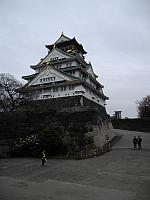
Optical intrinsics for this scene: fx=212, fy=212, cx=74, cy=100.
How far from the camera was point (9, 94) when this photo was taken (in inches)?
1094

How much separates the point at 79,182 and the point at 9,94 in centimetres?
1971

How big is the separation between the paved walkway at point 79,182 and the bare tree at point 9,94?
44.3ft

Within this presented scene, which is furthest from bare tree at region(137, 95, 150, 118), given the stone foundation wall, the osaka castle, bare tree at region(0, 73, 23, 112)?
bare tree at region(0, 73, 23, 112)

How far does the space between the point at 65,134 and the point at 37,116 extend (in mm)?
5994

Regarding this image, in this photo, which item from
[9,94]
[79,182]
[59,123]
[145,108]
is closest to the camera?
[79,182]

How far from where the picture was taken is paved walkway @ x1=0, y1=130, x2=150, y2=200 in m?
8.71

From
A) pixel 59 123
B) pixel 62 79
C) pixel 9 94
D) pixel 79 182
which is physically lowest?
pixel 79 182

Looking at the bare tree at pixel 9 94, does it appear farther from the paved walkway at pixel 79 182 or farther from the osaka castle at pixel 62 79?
the paved walkway at pixel 79 182

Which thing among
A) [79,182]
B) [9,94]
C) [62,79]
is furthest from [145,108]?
[79,182]

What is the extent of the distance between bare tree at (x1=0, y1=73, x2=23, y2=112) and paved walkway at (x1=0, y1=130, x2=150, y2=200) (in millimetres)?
13490

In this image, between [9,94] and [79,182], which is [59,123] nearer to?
[9,94]

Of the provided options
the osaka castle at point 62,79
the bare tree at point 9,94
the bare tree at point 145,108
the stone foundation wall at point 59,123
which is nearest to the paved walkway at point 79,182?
the stone foundation wall at point 59,123

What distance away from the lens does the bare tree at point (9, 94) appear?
26.9 metres

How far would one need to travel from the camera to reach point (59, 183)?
10734mm
